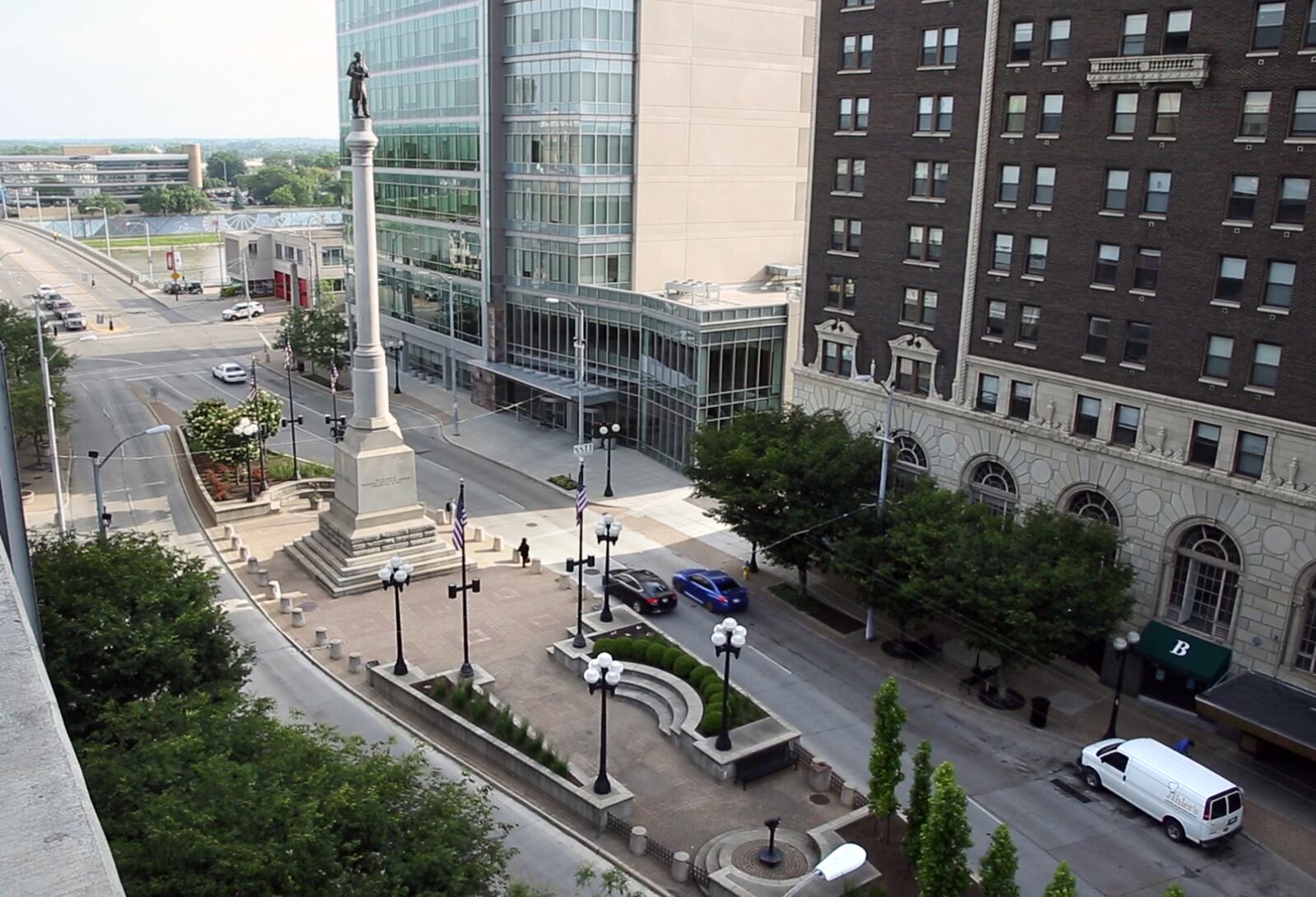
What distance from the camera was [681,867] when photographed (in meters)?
25.3

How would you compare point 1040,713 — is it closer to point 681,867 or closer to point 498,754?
point 681,867

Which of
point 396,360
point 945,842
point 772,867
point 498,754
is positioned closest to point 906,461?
point 498,754

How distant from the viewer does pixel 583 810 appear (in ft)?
90.8

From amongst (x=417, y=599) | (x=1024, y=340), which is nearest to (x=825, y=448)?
(x=1024, y=340)

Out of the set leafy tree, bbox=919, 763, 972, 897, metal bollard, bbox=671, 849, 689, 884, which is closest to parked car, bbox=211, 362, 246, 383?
metal bollard, bbox=671, 849, 689, 884

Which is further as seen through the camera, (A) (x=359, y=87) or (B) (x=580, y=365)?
(B) (x=580, y=365)

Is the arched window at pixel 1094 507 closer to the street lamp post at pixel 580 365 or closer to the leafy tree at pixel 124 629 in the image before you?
the leafy tree at pixel 124 629

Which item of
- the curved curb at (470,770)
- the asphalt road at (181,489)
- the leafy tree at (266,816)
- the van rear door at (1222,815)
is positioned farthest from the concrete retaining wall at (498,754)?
the van rear door at (1222,815)

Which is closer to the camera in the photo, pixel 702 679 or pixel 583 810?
pixel 583 810

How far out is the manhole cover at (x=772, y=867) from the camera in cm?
2552

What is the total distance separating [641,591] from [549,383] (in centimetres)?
2657

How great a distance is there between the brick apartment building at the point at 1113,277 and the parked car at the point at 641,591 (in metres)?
10.7

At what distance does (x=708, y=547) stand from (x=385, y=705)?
1790 cm

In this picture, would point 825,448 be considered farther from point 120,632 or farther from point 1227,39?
point 120,632
